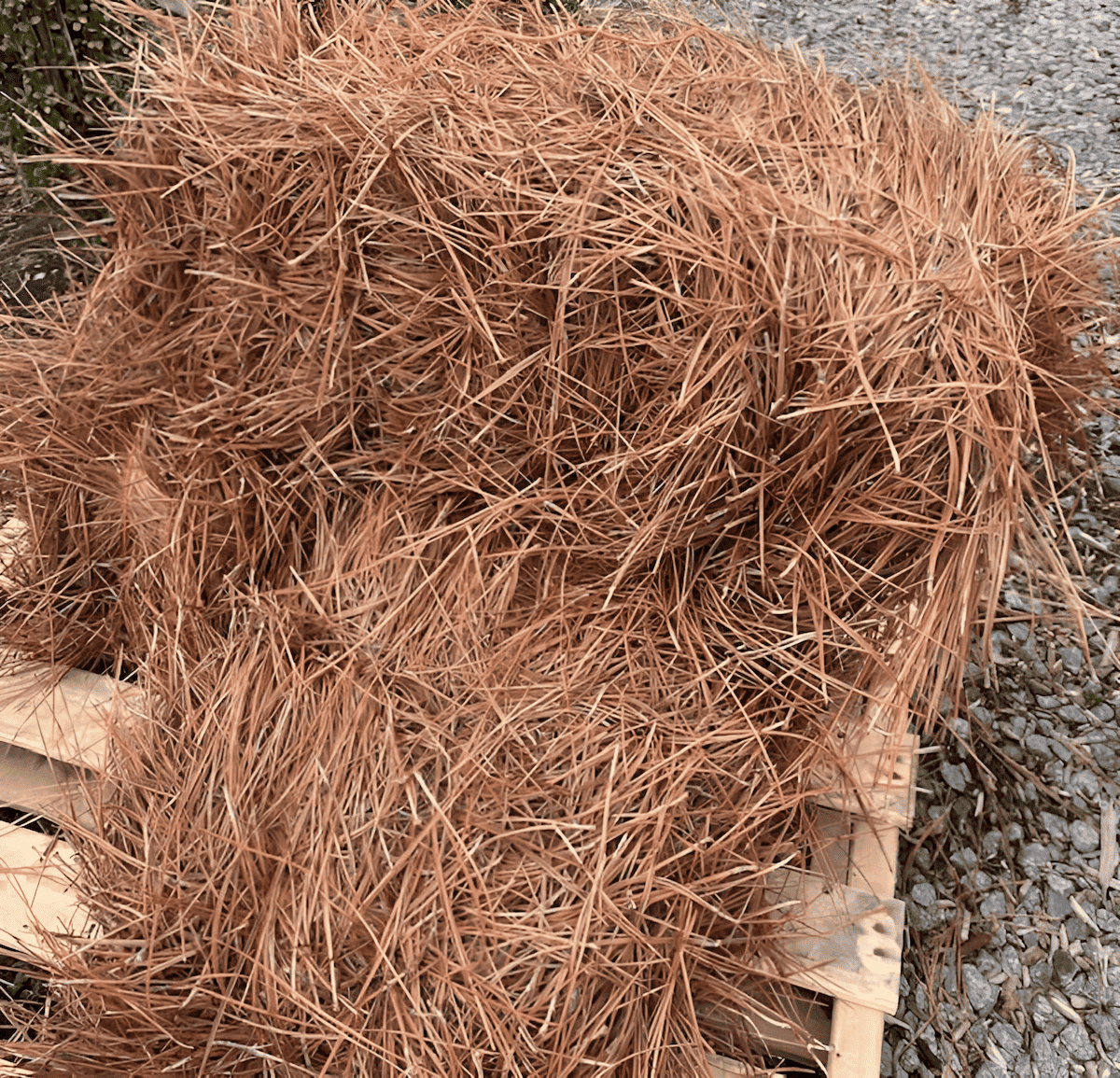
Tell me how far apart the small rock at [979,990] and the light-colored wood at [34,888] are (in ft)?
3.53

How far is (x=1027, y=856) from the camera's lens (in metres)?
1.22

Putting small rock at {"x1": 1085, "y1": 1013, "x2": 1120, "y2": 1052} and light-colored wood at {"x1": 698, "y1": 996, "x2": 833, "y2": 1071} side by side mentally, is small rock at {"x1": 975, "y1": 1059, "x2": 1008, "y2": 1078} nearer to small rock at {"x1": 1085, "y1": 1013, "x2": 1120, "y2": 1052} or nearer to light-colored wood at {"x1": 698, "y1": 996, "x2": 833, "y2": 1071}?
small rock at {"x1": 1085, "y1": 1013, "x2": 1120, "y2": 1052}

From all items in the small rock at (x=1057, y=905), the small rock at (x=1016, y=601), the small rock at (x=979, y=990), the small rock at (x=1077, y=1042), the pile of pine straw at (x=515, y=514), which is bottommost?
the small rock at (x=1077, y=1042)

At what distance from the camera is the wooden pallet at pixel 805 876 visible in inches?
34.9

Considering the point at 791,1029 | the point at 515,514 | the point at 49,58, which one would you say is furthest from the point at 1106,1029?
the point at 49,58

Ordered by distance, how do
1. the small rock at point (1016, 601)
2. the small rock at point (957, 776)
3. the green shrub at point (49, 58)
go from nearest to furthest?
the small rock at point (957, 776), the small rock at point (1016, 601), the green shrub at point (49, 58)

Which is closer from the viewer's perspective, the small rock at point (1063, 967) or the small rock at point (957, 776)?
the small rock at point (1063, 967)

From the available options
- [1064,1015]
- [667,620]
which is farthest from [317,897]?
[1064,1015]

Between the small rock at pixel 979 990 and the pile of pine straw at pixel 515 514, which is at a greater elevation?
the pile of pine straw at pixel 515 514

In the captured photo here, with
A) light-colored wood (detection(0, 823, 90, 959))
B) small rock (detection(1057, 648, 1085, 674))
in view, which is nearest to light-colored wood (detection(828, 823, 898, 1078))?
small rock (detection(1057, 648, 1085, 674))

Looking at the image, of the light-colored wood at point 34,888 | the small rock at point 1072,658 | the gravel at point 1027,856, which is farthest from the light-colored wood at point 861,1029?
the light-colored wood at point 34,888

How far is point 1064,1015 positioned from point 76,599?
1.39 m

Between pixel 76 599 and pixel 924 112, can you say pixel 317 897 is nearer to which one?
pixel 76 599

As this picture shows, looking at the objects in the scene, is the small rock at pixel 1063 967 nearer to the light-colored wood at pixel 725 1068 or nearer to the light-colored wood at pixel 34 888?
the light-colored wood at pixel 725 1068
